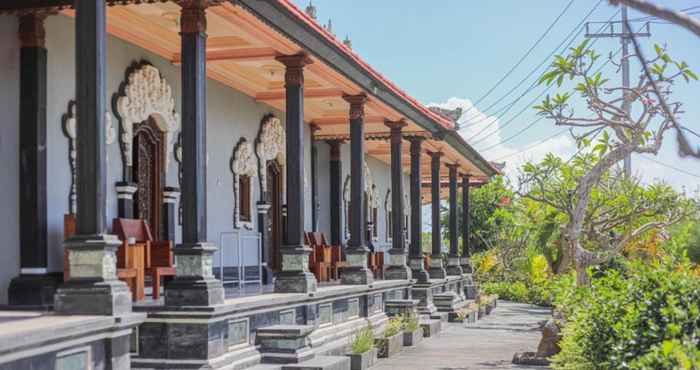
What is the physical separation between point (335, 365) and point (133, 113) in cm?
405

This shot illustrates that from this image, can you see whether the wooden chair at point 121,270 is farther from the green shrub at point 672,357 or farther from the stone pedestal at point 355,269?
the stone pedestal at point 355,269

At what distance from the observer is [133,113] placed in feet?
39.8

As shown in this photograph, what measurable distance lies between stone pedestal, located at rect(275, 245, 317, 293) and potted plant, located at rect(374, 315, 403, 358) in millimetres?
2576

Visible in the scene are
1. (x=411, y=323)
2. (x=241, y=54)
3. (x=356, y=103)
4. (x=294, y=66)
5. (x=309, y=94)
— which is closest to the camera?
(x=294, y=66)

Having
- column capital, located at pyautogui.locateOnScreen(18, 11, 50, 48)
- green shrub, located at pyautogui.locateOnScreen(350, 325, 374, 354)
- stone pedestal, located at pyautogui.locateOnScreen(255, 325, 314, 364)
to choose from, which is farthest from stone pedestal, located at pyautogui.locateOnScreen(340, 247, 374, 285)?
column capital, located at pyautogui.locateOnScreen(18, 11, 50, 48)

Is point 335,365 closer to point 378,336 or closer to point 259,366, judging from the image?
point 259,366

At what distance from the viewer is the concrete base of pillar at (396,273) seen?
18.6 m

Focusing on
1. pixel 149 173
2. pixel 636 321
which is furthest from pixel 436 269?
pixel 636 321

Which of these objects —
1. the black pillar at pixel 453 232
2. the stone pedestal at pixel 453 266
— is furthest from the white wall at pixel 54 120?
the stone pedestal at pixel 453 266

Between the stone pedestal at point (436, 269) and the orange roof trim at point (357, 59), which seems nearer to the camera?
the orange roof trim at point (357, 59)

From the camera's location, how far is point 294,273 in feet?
40.4

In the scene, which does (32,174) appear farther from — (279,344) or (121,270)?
(279,344)

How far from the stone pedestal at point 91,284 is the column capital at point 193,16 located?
278 centimetres

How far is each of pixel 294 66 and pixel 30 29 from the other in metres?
3.75
